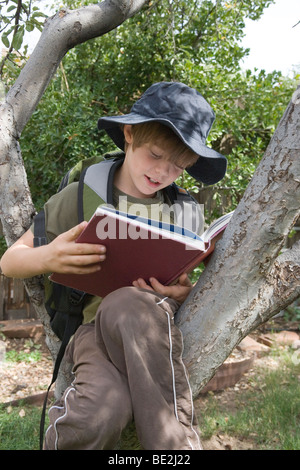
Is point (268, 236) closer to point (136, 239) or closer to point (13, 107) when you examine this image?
point (136, 239)

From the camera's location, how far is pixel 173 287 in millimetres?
1653

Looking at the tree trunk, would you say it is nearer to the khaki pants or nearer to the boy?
the boy

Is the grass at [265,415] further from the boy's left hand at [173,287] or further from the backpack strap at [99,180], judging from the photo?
the backpack strap at [99,180]

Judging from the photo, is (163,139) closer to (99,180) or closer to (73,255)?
(99,180)

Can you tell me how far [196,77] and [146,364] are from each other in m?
3.33

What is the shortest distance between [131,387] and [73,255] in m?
0.45

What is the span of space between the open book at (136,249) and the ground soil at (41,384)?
198 cm

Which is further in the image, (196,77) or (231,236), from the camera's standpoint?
(196,77)

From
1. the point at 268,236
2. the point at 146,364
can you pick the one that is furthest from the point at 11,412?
the point at 268,236

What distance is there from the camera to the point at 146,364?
4.41 feet

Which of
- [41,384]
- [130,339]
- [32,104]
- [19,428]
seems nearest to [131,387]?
[130,339]

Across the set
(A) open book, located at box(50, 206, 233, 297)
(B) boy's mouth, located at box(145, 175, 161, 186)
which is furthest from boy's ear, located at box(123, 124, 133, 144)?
(A) open book, located at box(50, 206, 233, 297)

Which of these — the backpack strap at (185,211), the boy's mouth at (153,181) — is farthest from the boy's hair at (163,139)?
the backpack strap at (185,211)

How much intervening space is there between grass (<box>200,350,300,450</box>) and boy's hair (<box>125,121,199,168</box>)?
211 cm
